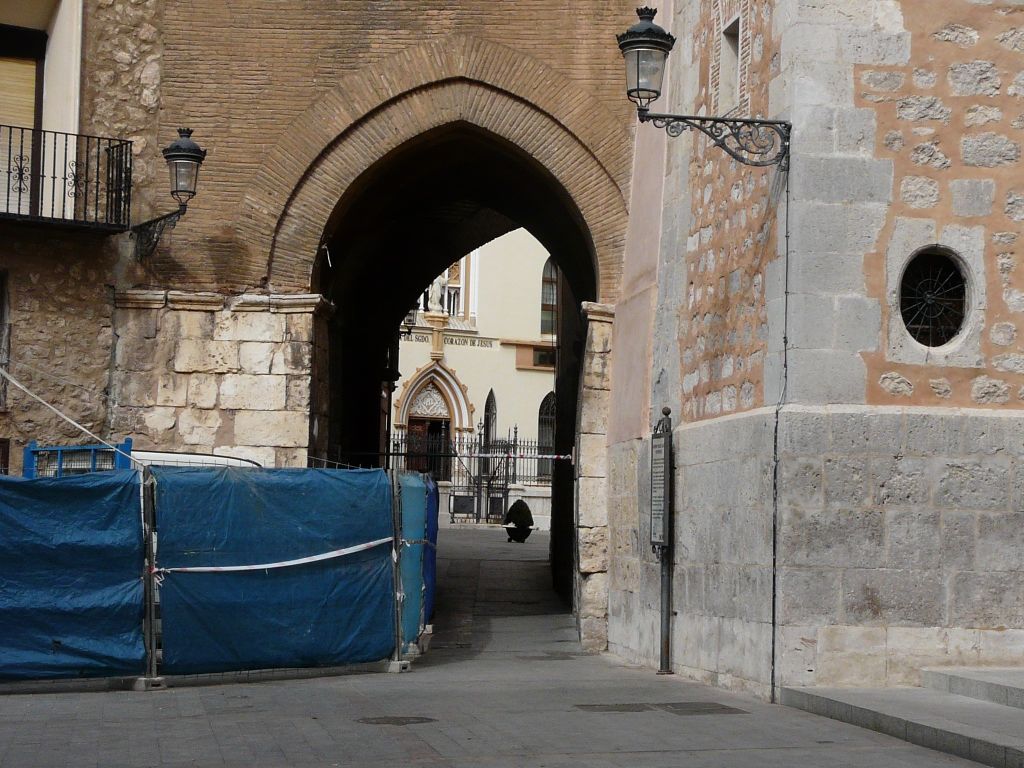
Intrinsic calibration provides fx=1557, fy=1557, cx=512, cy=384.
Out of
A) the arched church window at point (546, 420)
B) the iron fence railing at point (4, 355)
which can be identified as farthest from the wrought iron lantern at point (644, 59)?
the arched church window at point (546, 420)

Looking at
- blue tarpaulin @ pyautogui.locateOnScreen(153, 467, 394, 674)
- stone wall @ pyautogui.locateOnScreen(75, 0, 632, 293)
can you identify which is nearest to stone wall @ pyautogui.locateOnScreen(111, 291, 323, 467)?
stone wall @ pyautogui.locateOnScreen(75, 0, 632, 293)

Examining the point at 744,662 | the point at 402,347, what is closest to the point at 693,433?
the point at 744,662

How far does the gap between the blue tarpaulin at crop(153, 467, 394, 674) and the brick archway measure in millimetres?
3747

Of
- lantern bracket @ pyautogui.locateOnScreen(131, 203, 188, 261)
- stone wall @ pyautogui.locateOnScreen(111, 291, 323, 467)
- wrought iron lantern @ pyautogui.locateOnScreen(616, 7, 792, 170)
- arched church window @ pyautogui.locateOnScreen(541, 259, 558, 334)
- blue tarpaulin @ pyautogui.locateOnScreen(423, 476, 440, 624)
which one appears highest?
arched church window @ pyautogui.locateOnScreen(541, 259, 558, 334)

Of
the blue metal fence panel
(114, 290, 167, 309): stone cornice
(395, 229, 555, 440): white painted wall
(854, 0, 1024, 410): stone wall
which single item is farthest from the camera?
(395, 229, 555, 440): white painted wall

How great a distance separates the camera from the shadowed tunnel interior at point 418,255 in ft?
50.6

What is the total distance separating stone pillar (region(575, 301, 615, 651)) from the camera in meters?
14.4

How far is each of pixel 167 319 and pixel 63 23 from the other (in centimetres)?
298

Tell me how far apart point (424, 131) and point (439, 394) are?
30162mm

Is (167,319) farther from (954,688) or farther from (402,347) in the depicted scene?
Result: (402,347)

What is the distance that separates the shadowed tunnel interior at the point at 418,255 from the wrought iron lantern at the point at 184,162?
169cm

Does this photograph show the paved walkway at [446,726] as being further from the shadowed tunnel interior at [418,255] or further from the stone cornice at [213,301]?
the shadowed tunnel interior at [418,255]

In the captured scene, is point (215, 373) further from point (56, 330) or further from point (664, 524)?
point (664, 524)

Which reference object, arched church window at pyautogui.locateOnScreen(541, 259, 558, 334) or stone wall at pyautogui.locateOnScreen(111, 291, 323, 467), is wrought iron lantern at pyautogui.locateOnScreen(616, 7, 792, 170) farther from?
arched church window at pyautogui.locateOnScreen(541, 259, 558, 334)
